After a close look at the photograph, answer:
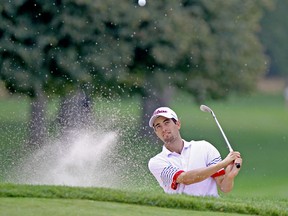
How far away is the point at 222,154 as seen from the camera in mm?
30422

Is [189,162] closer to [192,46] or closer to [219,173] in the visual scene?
[219,173]

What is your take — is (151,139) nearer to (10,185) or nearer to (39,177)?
(39,177)

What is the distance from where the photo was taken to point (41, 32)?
24.7m

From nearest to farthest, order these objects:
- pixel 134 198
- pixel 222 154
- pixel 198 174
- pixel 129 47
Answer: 1. pixel 134 198
2. pixel 198 174
3. pixel 129 47
4. pixel 222 154

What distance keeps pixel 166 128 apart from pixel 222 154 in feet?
67.5

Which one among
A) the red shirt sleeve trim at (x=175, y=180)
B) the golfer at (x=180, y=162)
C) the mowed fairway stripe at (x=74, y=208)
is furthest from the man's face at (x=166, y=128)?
the mowed fairway stripe at (x=74, y=208)

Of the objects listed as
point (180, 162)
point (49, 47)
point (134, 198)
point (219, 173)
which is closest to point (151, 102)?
point (49, 47)

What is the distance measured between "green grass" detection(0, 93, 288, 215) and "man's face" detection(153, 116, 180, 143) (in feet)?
1.43

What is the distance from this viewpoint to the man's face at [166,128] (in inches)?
391

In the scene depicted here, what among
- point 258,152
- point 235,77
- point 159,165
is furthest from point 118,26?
point 159,165

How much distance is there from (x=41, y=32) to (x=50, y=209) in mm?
16443

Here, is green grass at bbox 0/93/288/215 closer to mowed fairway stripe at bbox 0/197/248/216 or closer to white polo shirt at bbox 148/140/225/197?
mowed fairway stripe at bbox 0/197/248/216

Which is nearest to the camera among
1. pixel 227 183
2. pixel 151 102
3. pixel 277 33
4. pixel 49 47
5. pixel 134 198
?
pixel 134 198

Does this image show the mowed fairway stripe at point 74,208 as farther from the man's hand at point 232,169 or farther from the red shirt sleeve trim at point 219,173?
the red shirt sleeve trim at point 219,173
